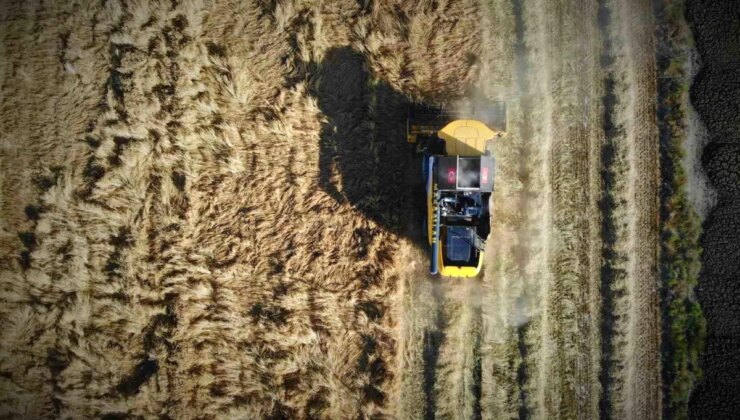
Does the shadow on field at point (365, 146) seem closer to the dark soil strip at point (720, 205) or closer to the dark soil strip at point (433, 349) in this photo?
the dark soil strip at point (433, 349)

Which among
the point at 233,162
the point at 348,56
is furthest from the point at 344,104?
the point at 233,162

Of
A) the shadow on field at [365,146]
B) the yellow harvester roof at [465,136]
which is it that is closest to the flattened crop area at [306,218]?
the shadow on field at [365,146]

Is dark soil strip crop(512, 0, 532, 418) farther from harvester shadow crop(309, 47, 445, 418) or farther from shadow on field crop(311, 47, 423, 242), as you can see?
shadow on field crop(311, 47, 423, 242)

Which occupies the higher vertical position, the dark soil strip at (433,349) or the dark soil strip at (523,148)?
the dark soil strip at (523,148)

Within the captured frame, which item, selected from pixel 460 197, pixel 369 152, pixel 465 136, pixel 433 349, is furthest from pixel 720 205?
pixel 369 152

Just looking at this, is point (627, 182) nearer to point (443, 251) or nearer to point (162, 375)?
point (443, 251)

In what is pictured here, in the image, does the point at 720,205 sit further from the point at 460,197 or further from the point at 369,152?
the point at 369,152

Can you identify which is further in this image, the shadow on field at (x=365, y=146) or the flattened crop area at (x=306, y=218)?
the shadow on field at (x=365, y=146)
